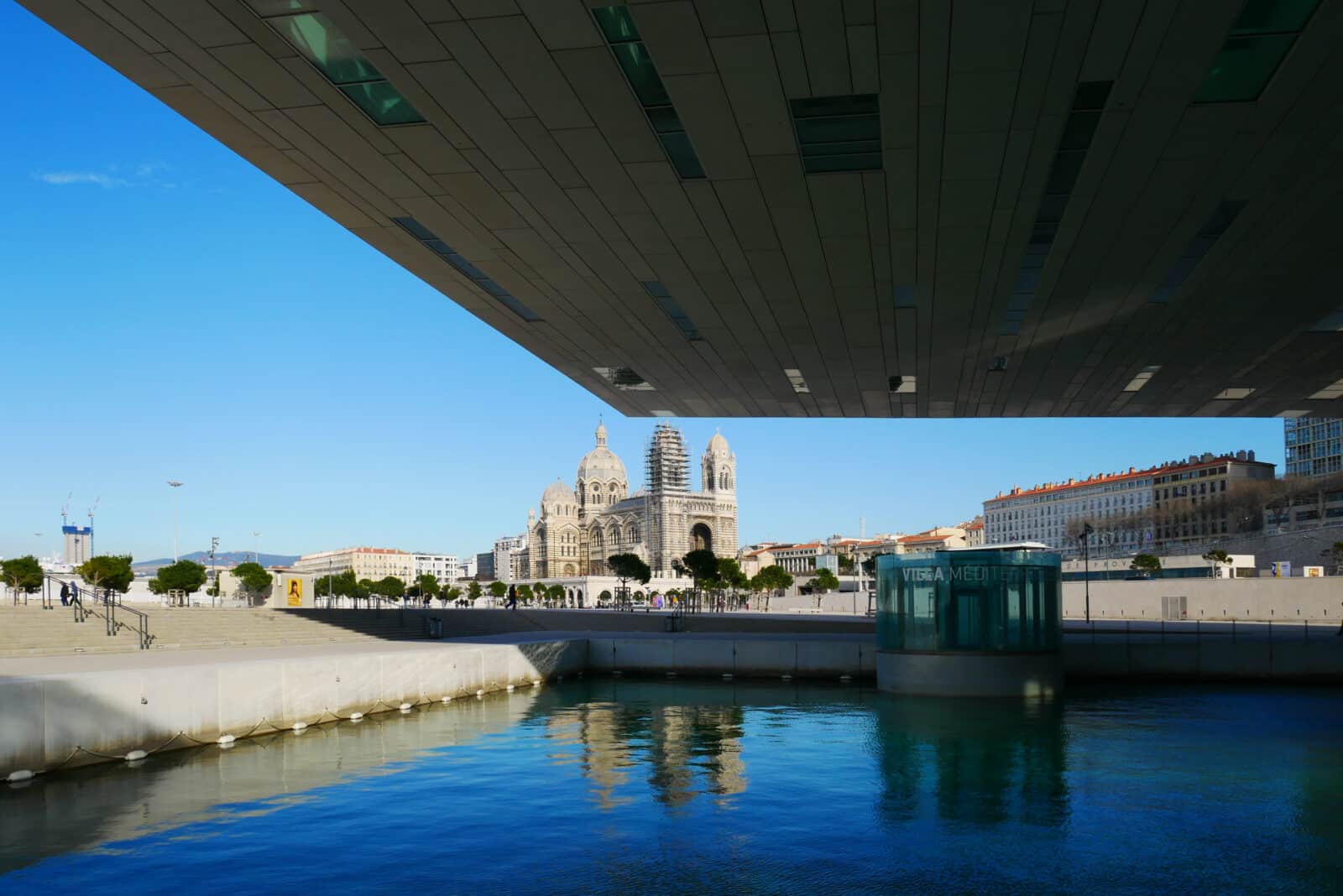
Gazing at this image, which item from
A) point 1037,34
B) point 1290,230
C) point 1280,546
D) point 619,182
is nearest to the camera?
point 1037,34

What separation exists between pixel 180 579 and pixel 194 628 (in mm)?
24475

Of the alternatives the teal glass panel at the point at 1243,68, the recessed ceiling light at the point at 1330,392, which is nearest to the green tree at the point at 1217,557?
the recessed ceiling light at the point at 1330,392

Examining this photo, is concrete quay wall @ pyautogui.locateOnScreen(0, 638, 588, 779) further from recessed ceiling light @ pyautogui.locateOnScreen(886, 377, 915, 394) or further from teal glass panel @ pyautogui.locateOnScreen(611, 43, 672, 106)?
recessed ceiling light @ pyautogui.locateOnScreen(886, 377, 915, 394)

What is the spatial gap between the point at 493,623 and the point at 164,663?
27260 millimetres

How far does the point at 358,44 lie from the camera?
12023mm

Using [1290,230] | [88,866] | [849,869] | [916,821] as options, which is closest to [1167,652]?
[1290,230]

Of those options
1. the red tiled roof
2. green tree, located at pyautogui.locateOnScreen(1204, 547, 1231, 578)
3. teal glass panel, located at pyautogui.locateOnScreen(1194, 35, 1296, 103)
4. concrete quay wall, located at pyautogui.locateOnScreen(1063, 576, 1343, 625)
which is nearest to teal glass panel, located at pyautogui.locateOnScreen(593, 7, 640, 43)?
teal glass panel, located at pyautogui.locateOnScreen(1194, 35, 1296, 103)

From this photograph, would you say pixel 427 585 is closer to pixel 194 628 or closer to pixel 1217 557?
pixel 1217 557

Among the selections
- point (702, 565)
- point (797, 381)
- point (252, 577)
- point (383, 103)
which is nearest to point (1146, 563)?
point (702, 565)

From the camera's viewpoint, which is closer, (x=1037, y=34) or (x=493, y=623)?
(x=1037, y=34)

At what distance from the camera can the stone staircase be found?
24.3m

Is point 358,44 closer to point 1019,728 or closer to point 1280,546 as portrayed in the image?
point 1019,728

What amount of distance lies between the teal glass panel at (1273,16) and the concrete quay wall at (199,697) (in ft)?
52.8

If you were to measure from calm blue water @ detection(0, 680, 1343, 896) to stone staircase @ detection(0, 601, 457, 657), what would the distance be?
28.6 feet
